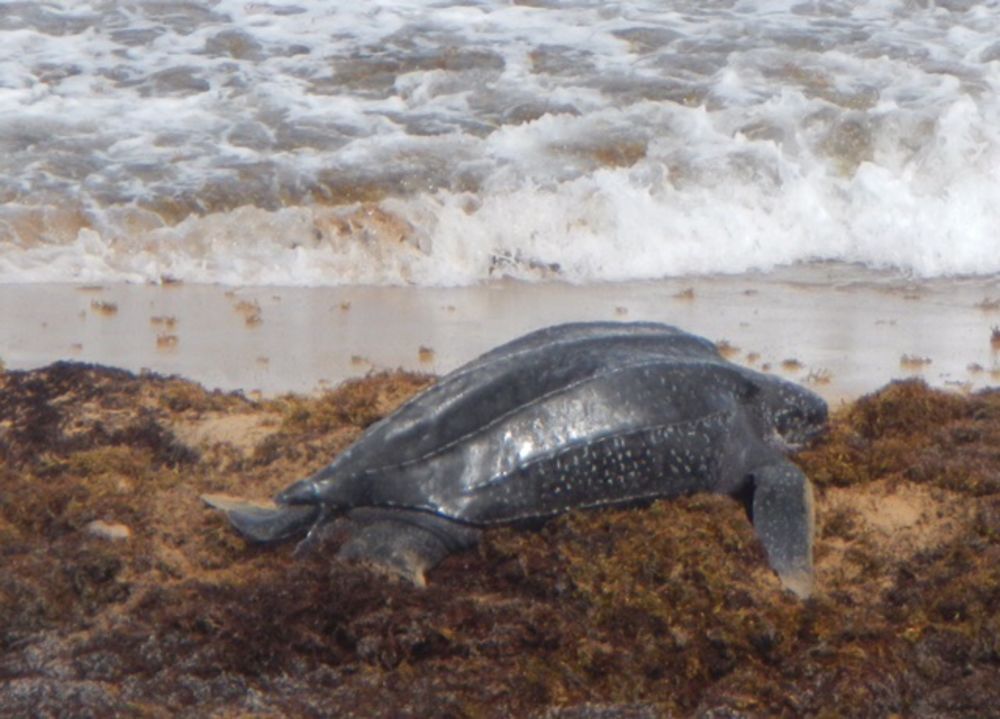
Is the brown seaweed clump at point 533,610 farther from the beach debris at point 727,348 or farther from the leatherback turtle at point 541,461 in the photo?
the beach debris at point 727,348

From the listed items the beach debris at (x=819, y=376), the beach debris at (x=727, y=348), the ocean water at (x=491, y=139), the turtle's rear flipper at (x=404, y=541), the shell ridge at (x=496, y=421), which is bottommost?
the ocean water at (x=491, y=139)

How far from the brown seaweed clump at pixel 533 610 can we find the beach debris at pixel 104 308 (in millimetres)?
2179

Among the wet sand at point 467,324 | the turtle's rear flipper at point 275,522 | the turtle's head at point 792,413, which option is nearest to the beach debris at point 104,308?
the wet sand at point 467,324

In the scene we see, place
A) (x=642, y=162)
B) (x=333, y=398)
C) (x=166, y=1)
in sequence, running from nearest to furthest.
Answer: (x=333, y=398)
(x=642, y=162)
(x=166, y=1)

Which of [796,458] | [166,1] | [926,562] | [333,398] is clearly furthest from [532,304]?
[166,1]

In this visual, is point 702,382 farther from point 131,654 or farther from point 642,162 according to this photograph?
point 642,162

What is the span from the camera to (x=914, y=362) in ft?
17.0

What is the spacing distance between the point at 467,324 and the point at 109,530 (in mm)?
2569

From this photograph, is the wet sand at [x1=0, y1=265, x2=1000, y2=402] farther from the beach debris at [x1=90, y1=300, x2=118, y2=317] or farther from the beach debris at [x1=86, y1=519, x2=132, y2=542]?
the beach debris at [x1=86, y1=519, x2=132, y2=542]

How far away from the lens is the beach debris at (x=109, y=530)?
334 cm

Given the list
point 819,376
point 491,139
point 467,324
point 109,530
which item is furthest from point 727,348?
point 491,139

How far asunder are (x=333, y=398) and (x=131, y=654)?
4.80 ft

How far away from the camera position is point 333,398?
165 inches

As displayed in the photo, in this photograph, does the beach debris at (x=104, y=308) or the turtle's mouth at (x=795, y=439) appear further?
the beach debris at (x=104, y=308)
